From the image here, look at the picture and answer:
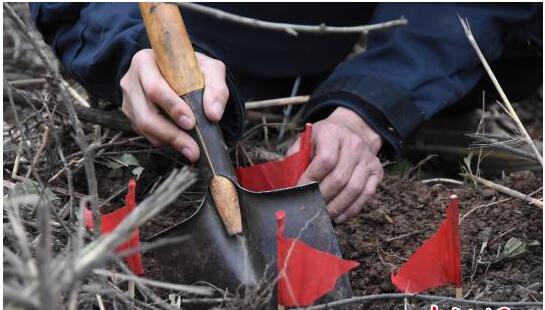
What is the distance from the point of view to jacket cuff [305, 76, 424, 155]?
185 cm

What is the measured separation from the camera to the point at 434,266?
1.17 metres

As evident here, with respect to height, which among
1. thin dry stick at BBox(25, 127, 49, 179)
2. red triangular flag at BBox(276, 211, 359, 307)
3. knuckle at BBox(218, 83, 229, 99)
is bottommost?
thin dry stick at BBox(25, 127, 49, 179)

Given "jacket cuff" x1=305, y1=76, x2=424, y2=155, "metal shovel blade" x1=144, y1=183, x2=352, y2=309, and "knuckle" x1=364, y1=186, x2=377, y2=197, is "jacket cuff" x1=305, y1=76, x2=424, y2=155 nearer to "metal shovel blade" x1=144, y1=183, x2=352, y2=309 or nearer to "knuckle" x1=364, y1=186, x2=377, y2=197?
"knuckle" x1=364, y1=186, x2=377, y2=197

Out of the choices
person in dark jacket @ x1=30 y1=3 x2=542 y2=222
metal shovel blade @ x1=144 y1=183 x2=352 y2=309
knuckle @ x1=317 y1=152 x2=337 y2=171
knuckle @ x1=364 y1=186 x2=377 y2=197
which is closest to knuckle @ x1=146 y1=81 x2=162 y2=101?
person in dark jacket @ x1=30 y1=3 x2=542 y2=222

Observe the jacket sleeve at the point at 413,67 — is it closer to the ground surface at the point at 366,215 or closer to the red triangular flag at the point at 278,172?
the ground surface at the point at 366,215

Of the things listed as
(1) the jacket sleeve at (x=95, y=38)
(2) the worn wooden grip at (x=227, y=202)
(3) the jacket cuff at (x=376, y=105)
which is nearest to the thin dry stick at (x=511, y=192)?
(3) the jacket cuff at (x=376, y=105)

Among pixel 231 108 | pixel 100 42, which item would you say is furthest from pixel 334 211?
pixel 100 42

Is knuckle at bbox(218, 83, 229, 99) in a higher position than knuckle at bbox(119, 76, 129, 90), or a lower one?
higher

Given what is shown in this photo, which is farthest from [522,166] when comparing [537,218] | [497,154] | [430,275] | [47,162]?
[47,162]

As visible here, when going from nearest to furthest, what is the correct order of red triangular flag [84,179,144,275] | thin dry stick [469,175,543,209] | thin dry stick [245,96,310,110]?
1. red triangular flag [84,179,144,275]
2. thin dry stick [469,175,543,209]
3. thin dry stick [245,96,310,110]

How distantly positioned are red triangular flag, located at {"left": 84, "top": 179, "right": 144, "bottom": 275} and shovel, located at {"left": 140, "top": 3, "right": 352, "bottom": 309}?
0.17 feet

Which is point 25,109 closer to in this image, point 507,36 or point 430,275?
point 430,275

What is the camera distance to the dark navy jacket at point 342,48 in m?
1.83

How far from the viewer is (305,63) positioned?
2.30m
